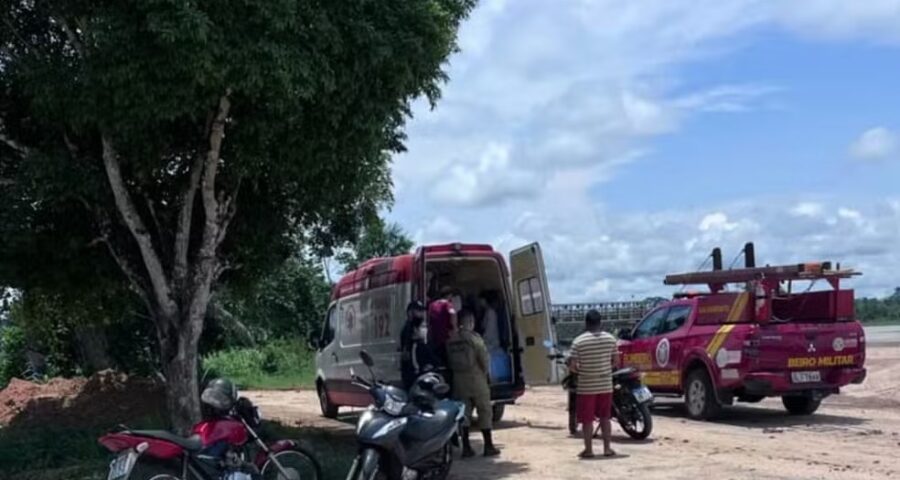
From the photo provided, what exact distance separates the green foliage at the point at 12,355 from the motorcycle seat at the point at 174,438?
2546 centimetres

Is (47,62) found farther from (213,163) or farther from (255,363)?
(255,363)

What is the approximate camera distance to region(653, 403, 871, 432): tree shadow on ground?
15.3m

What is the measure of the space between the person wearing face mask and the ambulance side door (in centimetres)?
252

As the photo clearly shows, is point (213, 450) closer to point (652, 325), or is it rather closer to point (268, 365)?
point (652, 325)

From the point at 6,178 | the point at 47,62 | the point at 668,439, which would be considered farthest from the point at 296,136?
the point at 668,439

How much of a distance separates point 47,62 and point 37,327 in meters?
7.88

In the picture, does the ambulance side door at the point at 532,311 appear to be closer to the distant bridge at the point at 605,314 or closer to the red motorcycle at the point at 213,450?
the red motorcycle at the point at 213,450

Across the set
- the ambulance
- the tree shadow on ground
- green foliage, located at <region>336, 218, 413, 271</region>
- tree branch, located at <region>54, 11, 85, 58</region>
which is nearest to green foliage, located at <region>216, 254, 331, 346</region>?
green foliage, located at <region>336, 218, 413, 271</region>

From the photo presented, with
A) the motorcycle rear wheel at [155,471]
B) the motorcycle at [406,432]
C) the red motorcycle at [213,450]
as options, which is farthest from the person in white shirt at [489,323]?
the motorcycle rear wheel at [155,471]

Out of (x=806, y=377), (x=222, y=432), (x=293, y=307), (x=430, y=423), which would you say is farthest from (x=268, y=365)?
(x=222, y=432)

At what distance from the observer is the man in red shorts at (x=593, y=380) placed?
40.5 feet

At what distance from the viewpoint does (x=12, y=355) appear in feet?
107

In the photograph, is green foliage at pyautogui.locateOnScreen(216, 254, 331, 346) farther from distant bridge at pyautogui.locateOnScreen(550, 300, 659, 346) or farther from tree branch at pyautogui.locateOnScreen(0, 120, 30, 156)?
tree branch at pyautogui.locateOnScreen(0, 120, 30, 156)

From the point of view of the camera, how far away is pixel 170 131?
12438 millimetres
